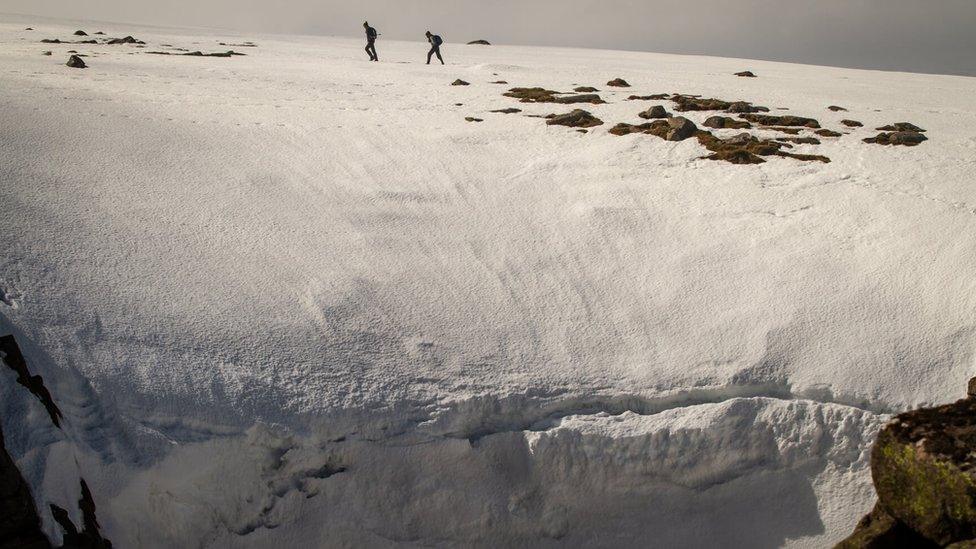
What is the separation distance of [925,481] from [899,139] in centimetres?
679

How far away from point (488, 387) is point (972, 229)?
5217 mm

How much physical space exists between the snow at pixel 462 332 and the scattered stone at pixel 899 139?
0.51 m

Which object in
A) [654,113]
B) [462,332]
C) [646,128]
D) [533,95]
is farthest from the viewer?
[533,95]

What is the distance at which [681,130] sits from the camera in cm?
956

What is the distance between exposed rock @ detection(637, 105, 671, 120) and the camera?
34.9 ft

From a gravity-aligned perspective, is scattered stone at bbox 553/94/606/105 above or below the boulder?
above

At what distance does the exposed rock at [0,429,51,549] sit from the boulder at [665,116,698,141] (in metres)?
8.12

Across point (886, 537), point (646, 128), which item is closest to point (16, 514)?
point (886, 537)

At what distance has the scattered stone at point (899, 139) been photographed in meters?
9.38

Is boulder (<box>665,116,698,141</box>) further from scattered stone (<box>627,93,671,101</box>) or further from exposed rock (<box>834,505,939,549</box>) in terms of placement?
exposed rock (<box>834,505,939,549</box>)

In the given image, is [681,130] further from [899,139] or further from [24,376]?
[24,376]

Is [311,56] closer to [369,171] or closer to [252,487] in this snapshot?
[369,171]

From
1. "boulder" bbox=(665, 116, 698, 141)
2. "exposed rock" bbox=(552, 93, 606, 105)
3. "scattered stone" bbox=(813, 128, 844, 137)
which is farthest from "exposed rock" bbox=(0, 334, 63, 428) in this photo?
"scattered stone" bbox=(813, 128, 844, 137)

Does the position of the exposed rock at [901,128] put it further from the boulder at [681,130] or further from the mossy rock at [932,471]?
the mossy rock at [932,471]
